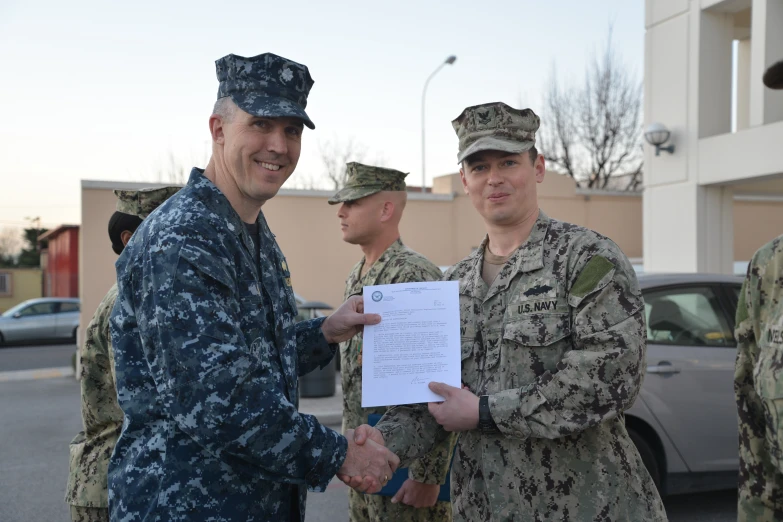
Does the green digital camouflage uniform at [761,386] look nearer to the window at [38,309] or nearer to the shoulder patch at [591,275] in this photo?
the shoulder patch at [591,275]

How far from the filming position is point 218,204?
2115 millimetres

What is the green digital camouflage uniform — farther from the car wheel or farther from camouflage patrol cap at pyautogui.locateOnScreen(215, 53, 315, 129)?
the car wheel

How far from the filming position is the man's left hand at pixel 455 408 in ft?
7.60

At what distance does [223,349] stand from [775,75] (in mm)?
1842

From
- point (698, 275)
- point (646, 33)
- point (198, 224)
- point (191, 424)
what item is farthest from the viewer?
point (646, 33)

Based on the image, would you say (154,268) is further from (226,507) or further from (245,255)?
(226,507)

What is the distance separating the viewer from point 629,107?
27875 mm

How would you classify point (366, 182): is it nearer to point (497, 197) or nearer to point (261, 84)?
point (497, 197)

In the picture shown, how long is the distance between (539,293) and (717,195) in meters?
9.47

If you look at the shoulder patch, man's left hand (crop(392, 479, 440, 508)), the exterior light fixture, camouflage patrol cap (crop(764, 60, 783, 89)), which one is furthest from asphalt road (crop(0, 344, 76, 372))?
camouflage patrol cap (crop(764, 60, 783, 89))

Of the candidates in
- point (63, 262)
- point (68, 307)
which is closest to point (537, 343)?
point (68, 307)

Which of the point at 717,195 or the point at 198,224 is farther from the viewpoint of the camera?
the point at 717,195

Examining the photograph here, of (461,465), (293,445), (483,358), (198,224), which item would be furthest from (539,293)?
(198,224)

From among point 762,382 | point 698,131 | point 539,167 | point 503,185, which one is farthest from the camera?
point 698,131
